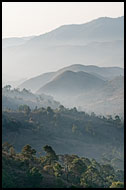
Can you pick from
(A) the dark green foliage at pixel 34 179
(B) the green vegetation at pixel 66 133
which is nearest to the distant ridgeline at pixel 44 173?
(A) the dark green foliage at pixel 34 179

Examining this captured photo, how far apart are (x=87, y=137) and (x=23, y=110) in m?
39.5

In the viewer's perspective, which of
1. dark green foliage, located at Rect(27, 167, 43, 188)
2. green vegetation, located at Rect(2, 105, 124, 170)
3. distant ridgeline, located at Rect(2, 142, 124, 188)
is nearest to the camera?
dark green foliage, located at Rect(27, 167, 43, 188)

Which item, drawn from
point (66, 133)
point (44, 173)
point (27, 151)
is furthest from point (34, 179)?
point (66, 133)

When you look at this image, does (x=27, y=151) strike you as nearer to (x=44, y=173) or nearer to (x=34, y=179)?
(x=44, y=173)

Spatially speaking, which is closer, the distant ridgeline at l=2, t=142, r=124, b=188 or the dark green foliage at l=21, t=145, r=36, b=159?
the distant ridgeline at l=2, t=142, r=124, b=188

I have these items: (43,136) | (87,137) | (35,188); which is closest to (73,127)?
(87,137)

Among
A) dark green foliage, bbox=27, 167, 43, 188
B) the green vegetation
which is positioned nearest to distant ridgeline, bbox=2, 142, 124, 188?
dark green foliage, bbox=27, 167, 43, 188

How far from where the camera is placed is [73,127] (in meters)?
138

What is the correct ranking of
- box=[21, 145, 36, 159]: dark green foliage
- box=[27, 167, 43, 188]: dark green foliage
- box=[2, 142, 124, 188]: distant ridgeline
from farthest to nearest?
box=[21, 145, 36, 159]: dark green foliage
box=[2, 142, 124, 188]: distant ridgeline
box=[27, 167, 43, 188]: dark green foliage

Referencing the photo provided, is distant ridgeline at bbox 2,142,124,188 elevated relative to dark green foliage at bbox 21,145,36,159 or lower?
lower

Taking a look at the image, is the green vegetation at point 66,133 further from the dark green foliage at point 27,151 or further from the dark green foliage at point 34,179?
the dark green foliage at point 34,179

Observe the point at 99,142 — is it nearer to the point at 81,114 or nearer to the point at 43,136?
the point at 43,136

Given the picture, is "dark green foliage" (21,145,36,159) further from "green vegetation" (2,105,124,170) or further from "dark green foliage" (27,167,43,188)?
"green vegetation" (2,105,124,170)

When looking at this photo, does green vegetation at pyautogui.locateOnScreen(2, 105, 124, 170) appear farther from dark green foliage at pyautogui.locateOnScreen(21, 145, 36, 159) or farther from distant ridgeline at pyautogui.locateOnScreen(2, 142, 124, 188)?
dark green foliage at pyautogui.locateOnScreen(21, 145, 36, 159)
